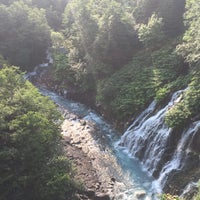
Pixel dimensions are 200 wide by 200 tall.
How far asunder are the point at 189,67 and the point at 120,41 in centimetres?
807

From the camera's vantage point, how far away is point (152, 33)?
26.6 metres

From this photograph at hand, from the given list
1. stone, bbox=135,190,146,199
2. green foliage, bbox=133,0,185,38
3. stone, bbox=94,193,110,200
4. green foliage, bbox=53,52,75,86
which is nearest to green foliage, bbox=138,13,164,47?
green foliage, bbox=133,0,185,38

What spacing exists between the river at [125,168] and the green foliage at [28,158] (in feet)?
10.7

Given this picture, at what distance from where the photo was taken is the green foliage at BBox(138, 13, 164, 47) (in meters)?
26.7

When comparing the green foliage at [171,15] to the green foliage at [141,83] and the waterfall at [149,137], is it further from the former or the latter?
the waterfall at [149,137]

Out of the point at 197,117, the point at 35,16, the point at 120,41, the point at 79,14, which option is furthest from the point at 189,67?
the point at 35,16

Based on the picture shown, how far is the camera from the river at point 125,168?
15.1 metres

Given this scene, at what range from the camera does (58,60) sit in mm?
33188

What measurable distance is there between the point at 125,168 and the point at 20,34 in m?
27.3

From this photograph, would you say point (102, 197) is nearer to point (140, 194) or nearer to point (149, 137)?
point (140, 194)

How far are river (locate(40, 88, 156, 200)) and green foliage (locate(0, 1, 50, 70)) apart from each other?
54.5 feet

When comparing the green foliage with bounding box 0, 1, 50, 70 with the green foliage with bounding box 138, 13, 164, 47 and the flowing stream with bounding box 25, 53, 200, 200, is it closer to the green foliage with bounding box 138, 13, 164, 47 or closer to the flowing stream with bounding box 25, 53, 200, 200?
the green foliage with bounding box 138, 13, 164, 47

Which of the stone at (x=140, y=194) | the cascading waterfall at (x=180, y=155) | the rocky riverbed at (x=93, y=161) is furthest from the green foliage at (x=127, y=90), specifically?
the stone at (x=140, y=194)

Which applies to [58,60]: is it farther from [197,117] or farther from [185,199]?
[185,199]
